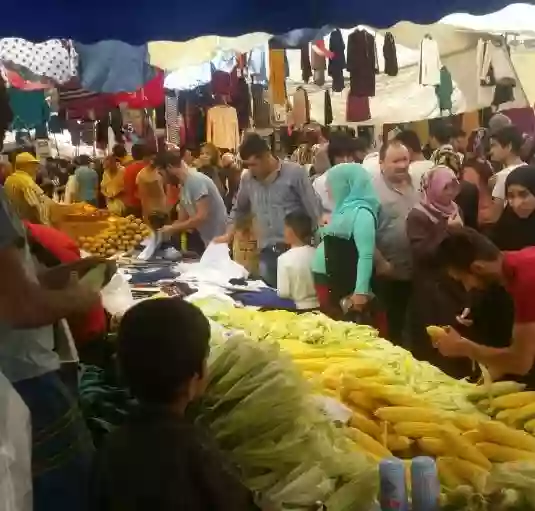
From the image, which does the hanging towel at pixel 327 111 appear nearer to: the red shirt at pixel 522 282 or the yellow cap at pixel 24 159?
the yellow cap at pixel 24 159

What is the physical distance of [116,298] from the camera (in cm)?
261

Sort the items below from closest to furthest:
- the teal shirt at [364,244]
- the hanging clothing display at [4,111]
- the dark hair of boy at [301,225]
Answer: the hanging clothing display at [4,111] < the teal shirt at [364,244] < the dark hair of boy at [301,225]

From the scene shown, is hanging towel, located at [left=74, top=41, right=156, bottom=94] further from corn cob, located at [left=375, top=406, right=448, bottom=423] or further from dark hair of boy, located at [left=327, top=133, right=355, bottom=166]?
corn cob, located at [left=375, top=406, right=448, bottom=423]

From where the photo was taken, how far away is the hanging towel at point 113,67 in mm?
4172

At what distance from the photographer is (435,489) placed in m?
1.68

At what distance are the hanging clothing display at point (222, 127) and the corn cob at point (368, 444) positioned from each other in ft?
10.7

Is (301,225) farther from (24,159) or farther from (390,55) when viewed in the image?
(24,159)

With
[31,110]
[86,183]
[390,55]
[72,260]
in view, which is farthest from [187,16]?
[31,110]

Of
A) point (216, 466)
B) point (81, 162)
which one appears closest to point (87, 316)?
point (216, 466)

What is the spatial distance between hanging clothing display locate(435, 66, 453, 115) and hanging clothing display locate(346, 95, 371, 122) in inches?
18.5

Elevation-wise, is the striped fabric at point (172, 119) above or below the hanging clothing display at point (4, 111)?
below

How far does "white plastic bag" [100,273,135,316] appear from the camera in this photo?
257cm

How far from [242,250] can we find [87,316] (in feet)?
7.41

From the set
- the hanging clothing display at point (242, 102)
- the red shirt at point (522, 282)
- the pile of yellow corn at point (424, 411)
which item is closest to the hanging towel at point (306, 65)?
the hanging clothing display at point (242, 102)
